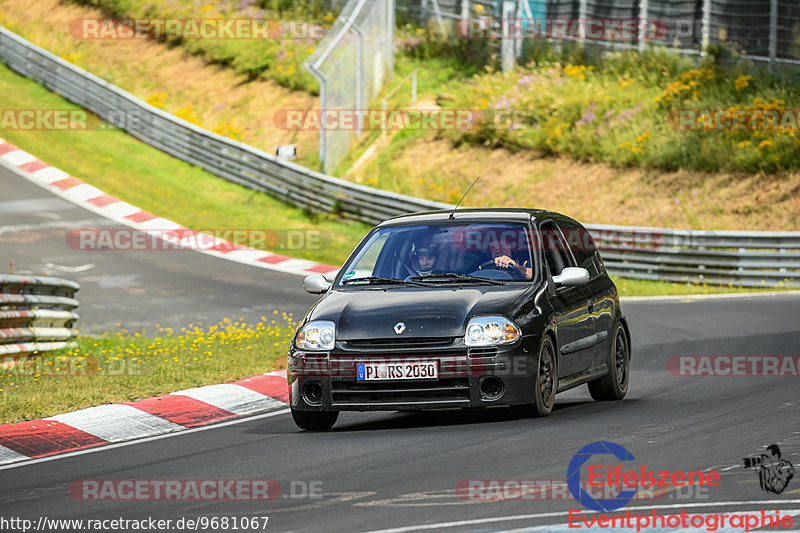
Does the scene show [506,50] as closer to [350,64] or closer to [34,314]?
[350,64]

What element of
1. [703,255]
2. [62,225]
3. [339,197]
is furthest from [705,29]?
[62,225]

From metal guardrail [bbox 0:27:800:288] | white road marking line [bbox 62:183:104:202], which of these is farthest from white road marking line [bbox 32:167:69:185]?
metal guardrail [bbox 0:27:800:288]

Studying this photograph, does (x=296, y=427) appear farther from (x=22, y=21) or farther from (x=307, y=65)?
(x=22, y=21)

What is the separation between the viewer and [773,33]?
Result: 100ft

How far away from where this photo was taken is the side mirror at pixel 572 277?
33.1 ft

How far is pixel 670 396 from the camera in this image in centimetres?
1110

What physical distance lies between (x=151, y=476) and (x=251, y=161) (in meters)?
24.6

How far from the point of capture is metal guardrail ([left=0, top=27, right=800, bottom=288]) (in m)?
23.4

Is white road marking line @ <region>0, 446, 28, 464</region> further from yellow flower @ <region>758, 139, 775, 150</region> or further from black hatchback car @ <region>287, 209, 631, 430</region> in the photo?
yellow flower @ <region>758, 139, 775, 150</region>

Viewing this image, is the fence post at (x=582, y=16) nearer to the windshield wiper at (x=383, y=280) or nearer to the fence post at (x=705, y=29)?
the fence post at (x=705, y=29)

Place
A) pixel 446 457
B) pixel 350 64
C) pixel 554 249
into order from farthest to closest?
pixel 350 64 → pixel 554 249 → pixel 446 457

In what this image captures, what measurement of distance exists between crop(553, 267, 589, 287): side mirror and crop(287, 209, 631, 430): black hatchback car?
0.01m

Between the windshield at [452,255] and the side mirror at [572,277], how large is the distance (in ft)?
0.72

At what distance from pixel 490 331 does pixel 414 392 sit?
693 millimetres
